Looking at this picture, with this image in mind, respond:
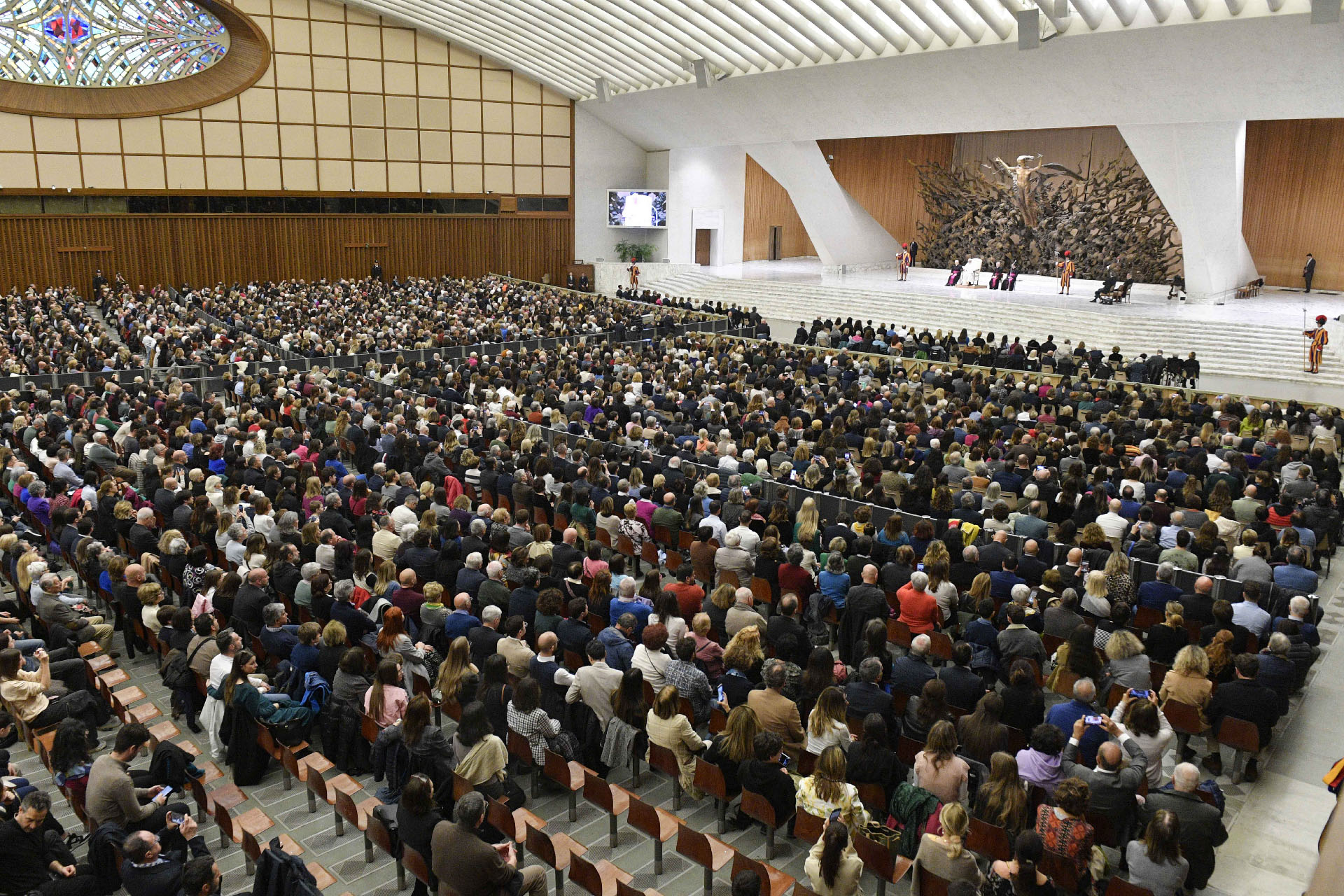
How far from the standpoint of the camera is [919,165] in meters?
36.3

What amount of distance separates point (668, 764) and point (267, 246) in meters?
32.4

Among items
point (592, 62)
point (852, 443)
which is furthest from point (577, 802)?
point (592, 62)

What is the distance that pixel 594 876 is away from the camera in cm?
461

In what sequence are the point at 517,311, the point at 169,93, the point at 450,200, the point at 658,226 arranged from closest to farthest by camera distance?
1. the point at 517,311
2. the point at 169,93
3. the point at 450,200
4. the point at 658,226

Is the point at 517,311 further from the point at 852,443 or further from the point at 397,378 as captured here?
the point at 852,443

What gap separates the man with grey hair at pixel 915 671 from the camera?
20.0 feet

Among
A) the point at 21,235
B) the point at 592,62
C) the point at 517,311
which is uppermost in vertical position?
the point at 592,62

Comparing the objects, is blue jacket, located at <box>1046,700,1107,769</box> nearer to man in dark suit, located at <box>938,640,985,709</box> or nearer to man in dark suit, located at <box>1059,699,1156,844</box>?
man in dark suit, located at <box>1059,699,1156,844</box>

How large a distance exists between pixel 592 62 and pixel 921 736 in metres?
31.0

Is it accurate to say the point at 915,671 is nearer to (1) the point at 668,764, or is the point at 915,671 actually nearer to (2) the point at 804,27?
(1) the point at 668,764

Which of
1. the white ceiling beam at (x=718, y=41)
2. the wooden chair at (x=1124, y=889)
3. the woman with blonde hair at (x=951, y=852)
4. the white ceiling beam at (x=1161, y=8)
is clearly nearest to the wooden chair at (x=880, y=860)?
the woman with blonde hair at (x=951, y=852)

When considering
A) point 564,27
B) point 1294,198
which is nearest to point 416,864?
point 564,27

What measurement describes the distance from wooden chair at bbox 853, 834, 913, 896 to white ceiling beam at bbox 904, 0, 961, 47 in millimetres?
20783

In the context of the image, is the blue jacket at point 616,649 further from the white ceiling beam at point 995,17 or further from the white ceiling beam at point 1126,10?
the white ceiling beam at point 995,17
